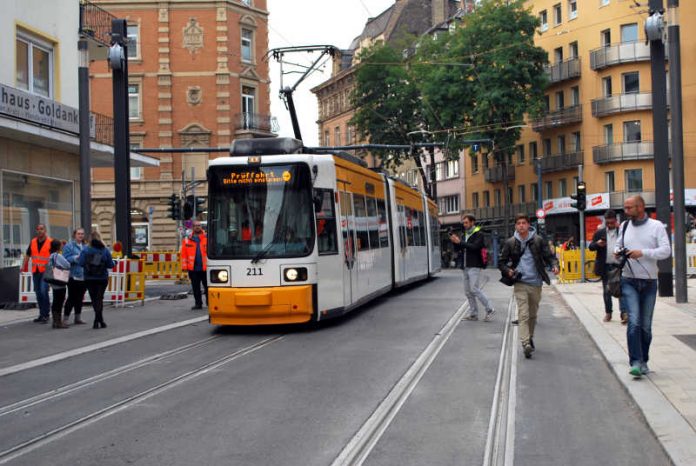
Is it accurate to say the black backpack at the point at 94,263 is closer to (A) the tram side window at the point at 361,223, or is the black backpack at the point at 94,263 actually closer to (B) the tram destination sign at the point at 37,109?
(A) the tram side window at the point at 361,223

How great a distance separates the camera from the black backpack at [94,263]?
15320 millimetres

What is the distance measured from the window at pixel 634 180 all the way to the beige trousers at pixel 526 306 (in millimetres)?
44694

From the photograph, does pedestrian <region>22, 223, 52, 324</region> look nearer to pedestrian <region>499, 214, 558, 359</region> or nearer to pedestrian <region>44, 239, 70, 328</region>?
pedestrian <region>44, 239, 70, 328</region>

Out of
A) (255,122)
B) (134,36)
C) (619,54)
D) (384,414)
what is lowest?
(384,414)

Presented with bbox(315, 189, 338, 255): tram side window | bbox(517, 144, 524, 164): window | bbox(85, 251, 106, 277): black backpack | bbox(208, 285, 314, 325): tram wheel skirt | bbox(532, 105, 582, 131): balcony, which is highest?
bbox(532, 105, 582, 131): balcony

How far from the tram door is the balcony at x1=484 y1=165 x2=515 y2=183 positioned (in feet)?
161

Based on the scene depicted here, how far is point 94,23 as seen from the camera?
1036 inches

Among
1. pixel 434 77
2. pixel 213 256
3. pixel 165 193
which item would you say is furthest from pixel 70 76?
pixel 434 77

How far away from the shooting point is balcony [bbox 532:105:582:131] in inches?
2200

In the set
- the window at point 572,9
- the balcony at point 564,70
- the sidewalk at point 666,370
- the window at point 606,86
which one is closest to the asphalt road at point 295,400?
the sidewalk at point 666,370

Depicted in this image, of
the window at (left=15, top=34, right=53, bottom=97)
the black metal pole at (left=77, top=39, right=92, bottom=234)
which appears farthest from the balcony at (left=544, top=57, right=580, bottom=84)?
the black metal pole at (left=77, top=39, right=92, bottom=234)

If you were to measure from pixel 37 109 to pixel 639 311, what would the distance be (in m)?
16.7

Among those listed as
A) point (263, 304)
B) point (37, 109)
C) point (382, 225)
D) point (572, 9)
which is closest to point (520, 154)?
point (572, 9)

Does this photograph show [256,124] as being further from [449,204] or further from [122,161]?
[122,161]
